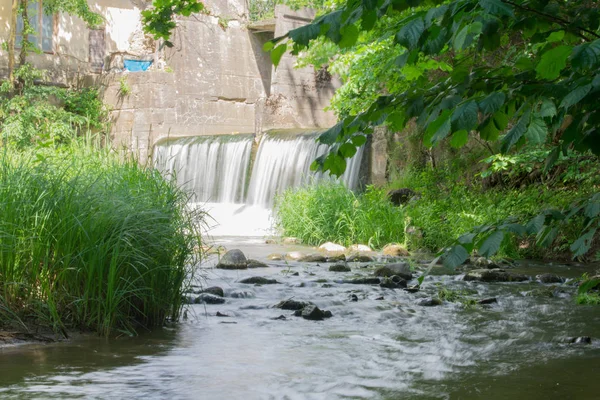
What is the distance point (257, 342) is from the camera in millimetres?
5227

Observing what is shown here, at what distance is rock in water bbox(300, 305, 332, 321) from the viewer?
6.23 metres

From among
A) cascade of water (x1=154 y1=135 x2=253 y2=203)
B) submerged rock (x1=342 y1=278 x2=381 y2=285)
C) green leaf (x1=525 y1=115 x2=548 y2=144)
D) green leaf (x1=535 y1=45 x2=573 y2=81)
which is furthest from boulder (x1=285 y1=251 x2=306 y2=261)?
green leaf (x1=535 y1=45 x2=573 y2=81)

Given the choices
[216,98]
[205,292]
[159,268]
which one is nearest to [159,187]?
[159,268]

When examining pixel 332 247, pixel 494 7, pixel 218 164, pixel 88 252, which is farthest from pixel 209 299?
pixel 218 164

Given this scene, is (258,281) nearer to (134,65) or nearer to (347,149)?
(347,149)

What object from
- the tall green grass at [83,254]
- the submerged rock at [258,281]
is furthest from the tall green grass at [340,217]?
the tall green grass at [83,254]

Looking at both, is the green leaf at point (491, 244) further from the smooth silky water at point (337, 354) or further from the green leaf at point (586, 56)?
the smooth silky water at point (337, 354)

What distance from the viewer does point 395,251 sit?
11.7 metres

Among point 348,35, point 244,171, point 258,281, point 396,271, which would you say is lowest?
point 258,281

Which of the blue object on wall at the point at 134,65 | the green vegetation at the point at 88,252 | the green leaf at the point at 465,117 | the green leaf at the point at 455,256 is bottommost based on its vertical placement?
the green vegetation at the point at 88,252

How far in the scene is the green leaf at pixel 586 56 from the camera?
197cm

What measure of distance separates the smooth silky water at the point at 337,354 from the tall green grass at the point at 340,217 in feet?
15.0

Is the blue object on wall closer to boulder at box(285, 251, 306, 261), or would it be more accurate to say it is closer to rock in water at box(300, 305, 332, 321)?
boulder at box(285, 251, 306, 261)

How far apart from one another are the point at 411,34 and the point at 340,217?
10877 millimetres
